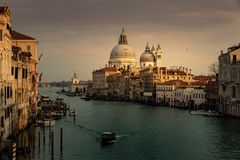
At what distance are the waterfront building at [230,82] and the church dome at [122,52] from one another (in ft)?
238

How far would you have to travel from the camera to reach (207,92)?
53.3m

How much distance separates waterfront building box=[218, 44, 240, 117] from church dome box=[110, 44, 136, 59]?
72.4 meters

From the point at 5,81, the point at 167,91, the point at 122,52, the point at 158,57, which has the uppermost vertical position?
the point at 122,52

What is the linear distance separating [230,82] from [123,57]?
75873 mm

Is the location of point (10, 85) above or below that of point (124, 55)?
below

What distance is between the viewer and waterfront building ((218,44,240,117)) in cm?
3881

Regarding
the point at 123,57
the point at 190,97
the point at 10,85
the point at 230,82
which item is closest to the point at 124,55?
the point at 123,57

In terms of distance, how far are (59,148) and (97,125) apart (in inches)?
456

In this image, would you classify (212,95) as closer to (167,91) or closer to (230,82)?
(230,82)

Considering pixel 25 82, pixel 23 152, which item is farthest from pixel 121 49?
pixel 23 152

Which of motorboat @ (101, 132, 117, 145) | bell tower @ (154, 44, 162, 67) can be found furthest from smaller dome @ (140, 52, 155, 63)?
motorboat @ (101, 132, 117, 145)

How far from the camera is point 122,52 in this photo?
379 feet

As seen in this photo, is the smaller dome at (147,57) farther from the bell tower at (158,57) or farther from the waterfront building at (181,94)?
the waterfront building at (181,94)

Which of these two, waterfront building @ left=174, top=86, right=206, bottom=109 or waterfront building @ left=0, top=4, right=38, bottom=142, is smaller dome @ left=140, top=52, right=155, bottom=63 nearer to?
waterfront building @ left=174, top=86, right=206, bottom=109
